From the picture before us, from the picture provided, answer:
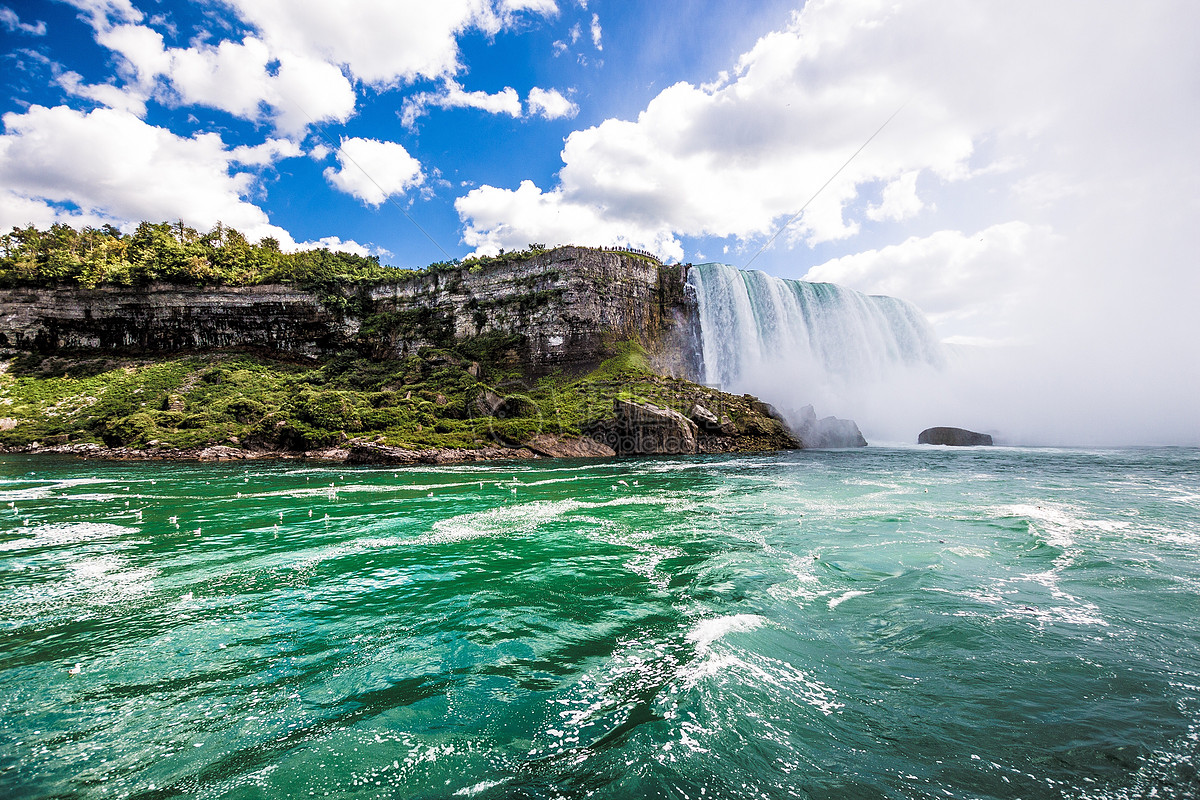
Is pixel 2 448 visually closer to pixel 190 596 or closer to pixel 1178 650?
pixel 190 596

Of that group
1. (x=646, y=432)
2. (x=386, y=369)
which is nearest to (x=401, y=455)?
(x=646, y=432)

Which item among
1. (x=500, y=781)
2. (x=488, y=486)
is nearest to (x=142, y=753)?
(x=500, y=781)

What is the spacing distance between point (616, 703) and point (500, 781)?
1.31m

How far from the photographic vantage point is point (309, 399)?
105ft

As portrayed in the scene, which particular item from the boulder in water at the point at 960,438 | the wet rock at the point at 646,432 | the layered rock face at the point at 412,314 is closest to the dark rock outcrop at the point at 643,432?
the wet rock at the point at 646,432

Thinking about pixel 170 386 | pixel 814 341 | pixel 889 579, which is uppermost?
pixel 814 341

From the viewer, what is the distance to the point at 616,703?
4102 mm

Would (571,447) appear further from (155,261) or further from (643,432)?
(155,261)

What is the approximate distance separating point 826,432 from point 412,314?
47.5 metres

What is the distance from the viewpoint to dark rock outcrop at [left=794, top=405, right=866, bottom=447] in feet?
130

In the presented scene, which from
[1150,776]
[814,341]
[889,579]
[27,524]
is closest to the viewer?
[1150,776]

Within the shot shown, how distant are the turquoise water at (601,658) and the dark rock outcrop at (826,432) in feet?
93.6

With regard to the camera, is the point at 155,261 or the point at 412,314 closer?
the point at 155,261

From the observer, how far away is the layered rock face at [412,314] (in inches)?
1924
